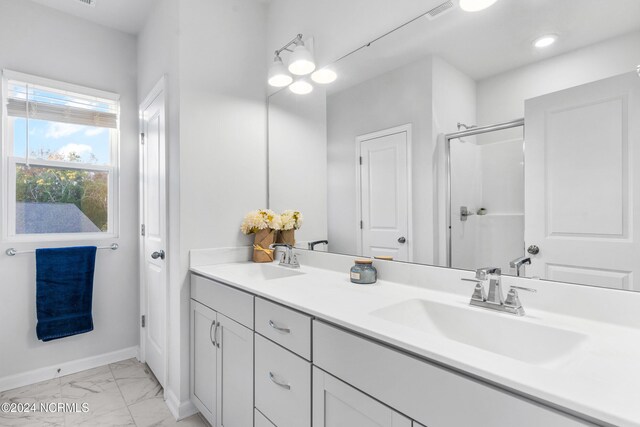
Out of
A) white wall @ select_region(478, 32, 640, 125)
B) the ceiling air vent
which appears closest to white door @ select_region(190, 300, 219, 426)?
white wall @ select_region(478, 32, 640, 125)

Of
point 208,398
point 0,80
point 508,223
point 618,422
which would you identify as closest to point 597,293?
point 508,223

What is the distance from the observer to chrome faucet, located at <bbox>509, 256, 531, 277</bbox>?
3.46 ft

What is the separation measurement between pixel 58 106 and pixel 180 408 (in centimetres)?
228

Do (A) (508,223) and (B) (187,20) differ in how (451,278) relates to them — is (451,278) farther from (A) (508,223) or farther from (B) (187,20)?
(B) (187,20)

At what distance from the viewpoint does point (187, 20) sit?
1.95 m

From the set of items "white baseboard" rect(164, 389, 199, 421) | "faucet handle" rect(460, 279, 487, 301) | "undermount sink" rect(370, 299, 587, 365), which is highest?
"faucet handle" rect(460, 279, 487, 301)

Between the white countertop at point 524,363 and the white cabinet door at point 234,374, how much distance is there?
0.27 meters

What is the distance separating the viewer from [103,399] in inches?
82.9

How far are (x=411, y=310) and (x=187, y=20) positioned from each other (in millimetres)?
2016

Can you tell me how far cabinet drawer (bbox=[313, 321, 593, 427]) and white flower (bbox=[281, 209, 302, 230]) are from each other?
113 centimetres

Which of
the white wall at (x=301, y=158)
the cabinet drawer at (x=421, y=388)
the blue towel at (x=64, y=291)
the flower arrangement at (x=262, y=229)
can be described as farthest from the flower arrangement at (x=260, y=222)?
the blue towel at (x=64, y=291)

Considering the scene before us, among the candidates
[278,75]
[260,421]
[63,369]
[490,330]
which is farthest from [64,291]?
[490,330]

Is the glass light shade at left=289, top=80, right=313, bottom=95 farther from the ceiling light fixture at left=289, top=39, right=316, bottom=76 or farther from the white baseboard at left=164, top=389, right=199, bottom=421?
the white baseboard at left=164, top=389, right=199, bottom=421

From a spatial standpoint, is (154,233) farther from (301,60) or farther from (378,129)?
(378,129)
